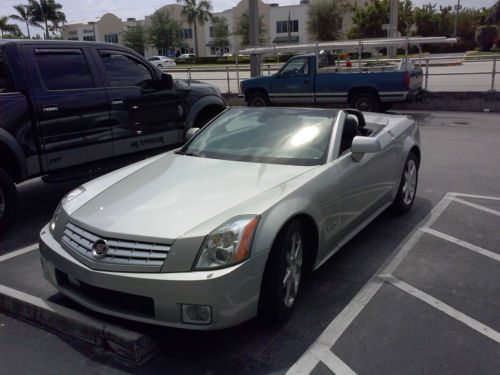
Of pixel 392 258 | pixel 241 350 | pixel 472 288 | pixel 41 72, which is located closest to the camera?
pixel 241 350

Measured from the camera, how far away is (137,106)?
6.82 metres

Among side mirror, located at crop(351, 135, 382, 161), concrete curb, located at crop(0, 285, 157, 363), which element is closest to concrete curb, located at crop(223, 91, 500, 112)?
side mirror, located at crop(351, 135, 382, 161)

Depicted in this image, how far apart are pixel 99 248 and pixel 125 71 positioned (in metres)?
4.19

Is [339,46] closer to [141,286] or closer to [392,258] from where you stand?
[392,258]

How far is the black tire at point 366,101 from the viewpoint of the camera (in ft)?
45.2

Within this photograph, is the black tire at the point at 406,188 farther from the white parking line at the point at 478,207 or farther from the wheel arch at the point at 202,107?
the wheel arch at the point at 202,107

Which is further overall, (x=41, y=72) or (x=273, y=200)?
(x=41, y=72)

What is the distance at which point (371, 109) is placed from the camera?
543 inches

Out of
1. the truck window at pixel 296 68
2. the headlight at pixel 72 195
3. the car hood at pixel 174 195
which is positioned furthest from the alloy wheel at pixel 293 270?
the truck window at pixel 296 68

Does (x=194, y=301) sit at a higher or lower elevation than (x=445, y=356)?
higher

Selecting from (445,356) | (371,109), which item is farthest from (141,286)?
(371,109)

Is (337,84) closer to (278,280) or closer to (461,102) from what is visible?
(461,102)

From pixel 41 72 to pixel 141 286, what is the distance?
3.77 meters

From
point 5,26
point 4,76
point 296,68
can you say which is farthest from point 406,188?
point 5,26
